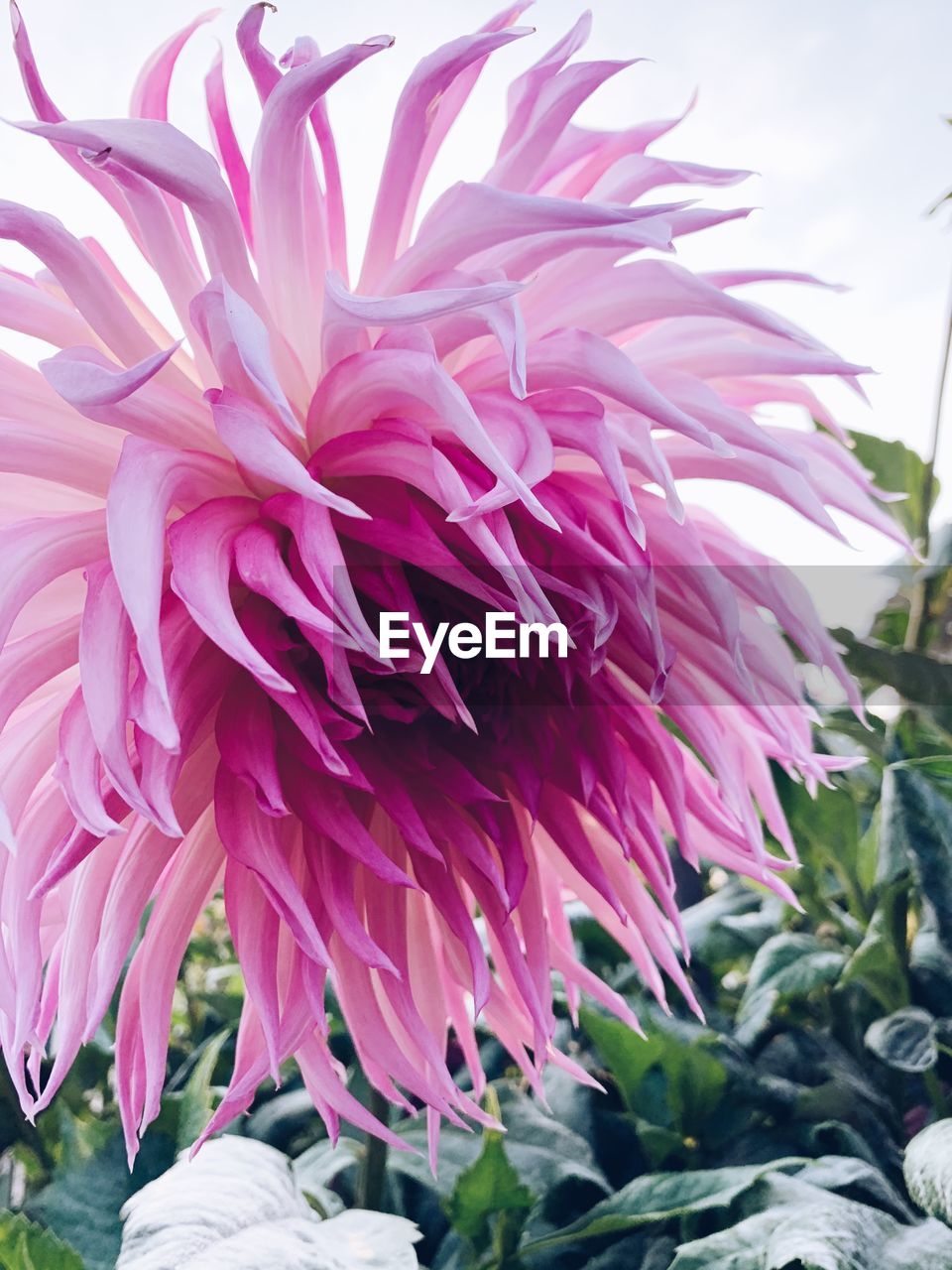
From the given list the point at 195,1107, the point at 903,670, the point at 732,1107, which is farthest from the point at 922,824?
the point at 195,1107

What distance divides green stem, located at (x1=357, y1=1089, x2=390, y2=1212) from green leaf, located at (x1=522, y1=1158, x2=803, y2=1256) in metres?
0.08

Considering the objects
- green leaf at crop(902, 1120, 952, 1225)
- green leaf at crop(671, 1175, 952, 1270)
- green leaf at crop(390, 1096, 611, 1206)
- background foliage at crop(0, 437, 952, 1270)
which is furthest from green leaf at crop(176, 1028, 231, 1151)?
green leaf at crop(902, 1120, 952, 1225)

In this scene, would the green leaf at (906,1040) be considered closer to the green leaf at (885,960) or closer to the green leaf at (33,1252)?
the green leaf at (885,960)

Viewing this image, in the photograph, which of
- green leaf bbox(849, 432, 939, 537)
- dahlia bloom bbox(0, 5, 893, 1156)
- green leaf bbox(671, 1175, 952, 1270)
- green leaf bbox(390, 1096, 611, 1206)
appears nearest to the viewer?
dahlia bloom bbox(0, 5, 893, 1156)

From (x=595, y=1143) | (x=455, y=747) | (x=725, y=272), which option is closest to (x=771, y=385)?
(x=725, y=272)

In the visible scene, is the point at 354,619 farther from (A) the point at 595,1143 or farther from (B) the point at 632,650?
(A) the point at 595,1143

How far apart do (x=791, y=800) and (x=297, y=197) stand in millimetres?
518

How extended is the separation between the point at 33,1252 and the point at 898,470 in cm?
72

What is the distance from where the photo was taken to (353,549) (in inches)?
17.2

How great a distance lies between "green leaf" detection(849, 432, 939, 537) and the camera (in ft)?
2.62

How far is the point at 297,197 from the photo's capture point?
1.38 feet

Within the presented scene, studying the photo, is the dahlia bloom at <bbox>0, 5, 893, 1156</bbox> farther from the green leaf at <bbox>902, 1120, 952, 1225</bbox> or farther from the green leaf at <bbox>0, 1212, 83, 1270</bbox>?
the green leaf at <bbox>902, 1120, 952, 1225</bbox>

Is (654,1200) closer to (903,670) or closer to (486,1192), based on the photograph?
(486,1192)

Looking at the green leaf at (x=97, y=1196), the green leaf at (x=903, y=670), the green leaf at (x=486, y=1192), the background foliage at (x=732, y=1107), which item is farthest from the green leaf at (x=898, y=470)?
the green leaf at (x=97, y=1196)
